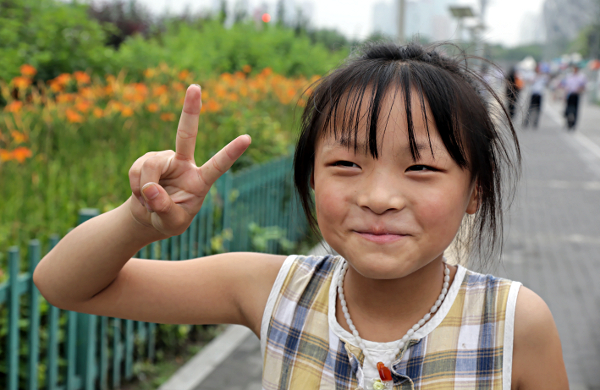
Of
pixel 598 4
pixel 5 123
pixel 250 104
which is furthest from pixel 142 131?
pixel 598 4

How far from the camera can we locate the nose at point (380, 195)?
1160 mm

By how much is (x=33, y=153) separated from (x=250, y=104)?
323cm

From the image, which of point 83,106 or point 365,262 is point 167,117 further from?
point 365,262

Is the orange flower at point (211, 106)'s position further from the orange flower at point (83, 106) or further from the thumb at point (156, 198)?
the thumb at point (156, 198)

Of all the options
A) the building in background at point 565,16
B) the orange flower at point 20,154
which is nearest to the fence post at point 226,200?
the orange flower at point 20,154

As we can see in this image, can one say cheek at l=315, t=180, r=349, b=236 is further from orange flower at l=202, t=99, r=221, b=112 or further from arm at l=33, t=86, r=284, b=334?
orange flower at l=202, t=99, r=221, b=112

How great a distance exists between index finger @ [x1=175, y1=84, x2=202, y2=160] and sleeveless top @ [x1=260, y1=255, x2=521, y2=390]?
40cm

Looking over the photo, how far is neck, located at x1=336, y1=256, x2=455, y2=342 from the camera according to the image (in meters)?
1.36

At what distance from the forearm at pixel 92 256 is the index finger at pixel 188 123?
0.18 m

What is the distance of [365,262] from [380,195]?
139 millimetres

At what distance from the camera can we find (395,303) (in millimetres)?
1362

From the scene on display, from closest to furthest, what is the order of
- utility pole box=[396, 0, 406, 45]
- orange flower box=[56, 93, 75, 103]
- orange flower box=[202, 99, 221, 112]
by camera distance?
orange flower box=[56, 93, 75, 103]
orange flower box=[202, 99, 221, 112]
utility pole box=[396, 0, 406, 45]

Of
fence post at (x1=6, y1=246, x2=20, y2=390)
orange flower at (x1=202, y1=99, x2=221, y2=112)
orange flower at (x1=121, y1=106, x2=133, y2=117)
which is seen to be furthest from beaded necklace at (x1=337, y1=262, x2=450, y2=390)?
orange flower at (x1=202, y1=99, x2=221, y2=112)

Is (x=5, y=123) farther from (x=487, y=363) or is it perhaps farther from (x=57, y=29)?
(x=487, y=363)
